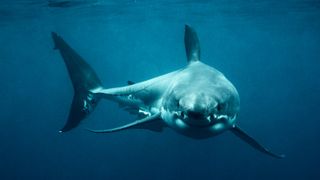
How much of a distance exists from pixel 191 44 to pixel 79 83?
12.3 ft

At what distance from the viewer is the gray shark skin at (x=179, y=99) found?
15.6 feet

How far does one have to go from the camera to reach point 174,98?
538cm

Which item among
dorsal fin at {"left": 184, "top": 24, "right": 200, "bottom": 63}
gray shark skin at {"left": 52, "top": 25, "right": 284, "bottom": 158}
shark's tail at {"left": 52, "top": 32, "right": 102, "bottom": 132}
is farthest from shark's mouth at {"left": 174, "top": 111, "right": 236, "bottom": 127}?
shark's tail at {"left": 52, "top": 32, "right": 102, "bottom": 132}

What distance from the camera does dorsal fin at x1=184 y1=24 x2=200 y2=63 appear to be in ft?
27.4

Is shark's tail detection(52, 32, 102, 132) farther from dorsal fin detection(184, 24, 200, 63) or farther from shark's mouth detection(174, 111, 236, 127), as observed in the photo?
shark's mouth detection(174, 111, 236, 127)

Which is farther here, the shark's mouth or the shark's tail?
the shark's tail

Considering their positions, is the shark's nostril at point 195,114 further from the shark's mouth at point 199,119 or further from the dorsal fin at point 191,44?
the dorsal fin at point 191,44

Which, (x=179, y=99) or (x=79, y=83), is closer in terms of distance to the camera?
(x=179, y=99)

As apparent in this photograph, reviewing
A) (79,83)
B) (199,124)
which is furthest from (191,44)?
(199,124)

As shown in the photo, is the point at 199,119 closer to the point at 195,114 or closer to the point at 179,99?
the point at 195,114

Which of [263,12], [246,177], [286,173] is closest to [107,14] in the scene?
[263,12]

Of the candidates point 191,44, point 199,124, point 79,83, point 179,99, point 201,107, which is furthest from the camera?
point 79,83

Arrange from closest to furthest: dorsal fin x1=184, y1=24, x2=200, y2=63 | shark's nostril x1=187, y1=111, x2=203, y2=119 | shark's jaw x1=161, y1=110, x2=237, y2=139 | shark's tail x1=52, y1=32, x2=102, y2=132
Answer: shark's nostril x1=187, y1=111, x2=203, y2=119 → shark's jaw x1=161, y1=110, x2=237, y2=139 → dorsal fin x1=184, y1=24, x2=200, y2=63 → shark's tail x1=52, y1=32, x2=102, y2=132

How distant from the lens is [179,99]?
5070 millimetres
